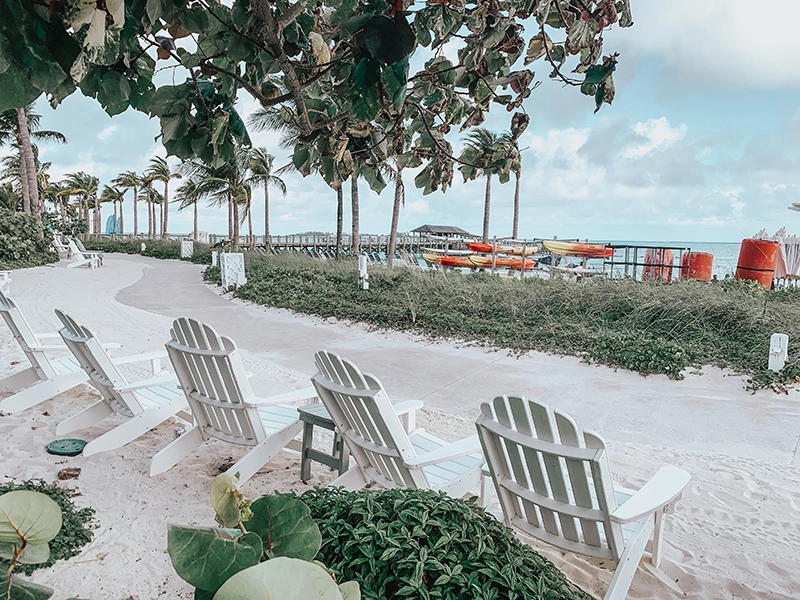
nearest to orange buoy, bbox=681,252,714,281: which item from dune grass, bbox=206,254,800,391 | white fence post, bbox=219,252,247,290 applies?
dune grass, bbox=206,254,800,391

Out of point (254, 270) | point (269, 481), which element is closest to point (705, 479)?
point (269, 481)

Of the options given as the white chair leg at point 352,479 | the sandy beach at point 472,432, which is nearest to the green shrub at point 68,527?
the sandy beach at point 472,432

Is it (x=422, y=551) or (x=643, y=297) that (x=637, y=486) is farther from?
(x=643, y=297)

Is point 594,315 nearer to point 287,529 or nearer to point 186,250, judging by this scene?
point 287,529

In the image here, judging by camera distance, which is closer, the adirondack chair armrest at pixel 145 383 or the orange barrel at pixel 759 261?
the adirondack chair armrest at pixel 145 383

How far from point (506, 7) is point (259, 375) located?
4978mm

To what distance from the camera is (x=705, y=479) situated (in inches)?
148

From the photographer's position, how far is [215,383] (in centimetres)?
323

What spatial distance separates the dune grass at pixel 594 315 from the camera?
22.1 ft

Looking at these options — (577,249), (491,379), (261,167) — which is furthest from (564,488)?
(261,167)

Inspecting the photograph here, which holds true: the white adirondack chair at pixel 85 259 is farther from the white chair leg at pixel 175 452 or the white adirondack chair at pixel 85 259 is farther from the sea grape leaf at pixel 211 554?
the sea grape leaf at pixel 211 554

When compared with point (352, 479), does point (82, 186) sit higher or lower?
higher

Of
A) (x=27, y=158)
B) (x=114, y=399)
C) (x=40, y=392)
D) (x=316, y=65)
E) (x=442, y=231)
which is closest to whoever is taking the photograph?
(x=316, y=65)

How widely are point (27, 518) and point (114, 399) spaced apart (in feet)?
12.5
